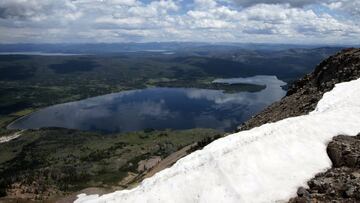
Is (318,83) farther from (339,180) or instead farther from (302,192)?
(302,192)

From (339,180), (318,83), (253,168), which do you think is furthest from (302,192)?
(318,83)

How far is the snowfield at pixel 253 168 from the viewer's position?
27219 millimetres

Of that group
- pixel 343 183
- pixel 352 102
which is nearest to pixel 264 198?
pixel 343 183

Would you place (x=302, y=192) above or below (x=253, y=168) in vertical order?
below

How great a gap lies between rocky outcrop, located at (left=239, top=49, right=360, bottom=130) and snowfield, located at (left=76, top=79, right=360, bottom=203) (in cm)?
1350

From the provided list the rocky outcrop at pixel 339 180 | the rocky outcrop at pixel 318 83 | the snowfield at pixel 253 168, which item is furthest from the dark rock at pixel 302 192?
the rocky outcrop at pixel 318 83

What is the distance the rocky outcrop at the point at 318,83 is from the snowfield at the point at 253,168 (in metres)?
13.5

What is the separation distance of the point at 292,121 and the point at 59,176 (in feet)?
462

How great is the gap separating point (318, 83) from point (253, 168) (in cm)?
3637

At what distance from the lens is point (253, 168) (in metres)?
29.2

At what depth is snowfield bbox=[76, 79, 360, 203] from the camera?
27.2 metres

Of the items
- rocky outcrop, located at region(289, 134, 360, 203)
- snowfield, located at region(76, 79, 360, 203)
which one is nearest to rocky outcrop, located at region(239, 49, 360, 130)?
snowfield, located at region(76, 79, 360, 203)

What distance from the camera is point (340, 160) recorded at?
29172 millimetres

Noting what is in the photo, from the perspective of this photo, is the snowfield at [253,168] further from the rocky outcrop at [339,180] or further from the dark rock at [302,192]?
the rocky outcrop at [339,180]
